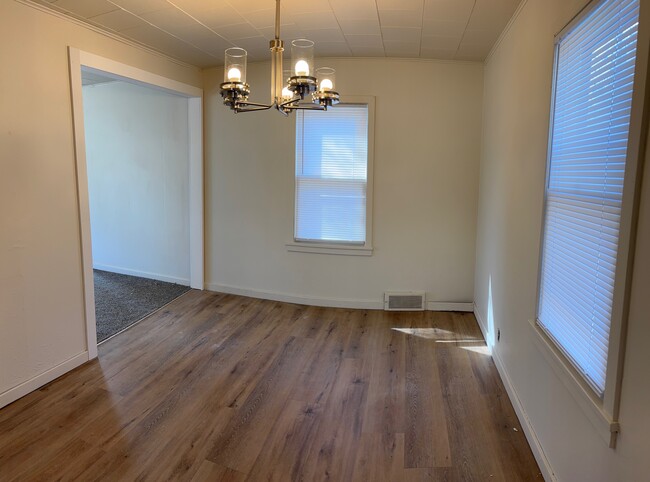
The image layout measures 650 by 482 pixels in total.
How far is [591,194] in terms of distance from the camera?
1.63m

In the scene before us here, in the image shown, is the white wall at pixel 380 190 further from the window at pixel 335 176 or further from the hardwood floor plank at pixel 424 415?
the hardwood floor plank at pixel 424 415

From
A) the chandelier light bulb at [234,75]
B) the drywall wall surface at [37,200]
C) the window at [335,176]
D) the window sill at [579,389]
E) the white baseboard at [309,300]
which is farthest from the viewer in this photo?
the white baseboard at [309,300]

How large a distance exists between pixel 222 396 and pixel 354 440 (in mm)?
920

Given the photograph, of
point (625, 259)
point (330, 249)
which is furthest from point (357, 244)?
point (625, 259)

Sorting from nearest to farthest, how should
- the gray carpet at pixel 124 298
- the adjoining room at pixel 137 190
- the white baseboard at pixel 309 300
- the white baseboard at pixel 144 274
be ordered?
the gray carpet at pixel 124 298, the white baseboard at pixel 309 300, the adjoining room at pixel 137 190, the white baseboard at pixel 144 274

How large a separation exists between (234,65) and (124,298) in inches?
129

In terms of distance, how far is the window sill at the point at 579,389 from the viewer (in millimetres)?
1359

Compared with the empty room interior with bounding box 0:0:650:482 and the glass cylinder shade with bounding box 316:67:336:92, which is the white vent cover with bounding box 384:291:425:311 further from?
the glass cylinder shade with bounding box 316:67:336:92

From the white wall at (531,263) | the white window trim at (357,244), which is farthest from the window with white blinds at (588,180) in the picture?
the white window trim at (357,244)

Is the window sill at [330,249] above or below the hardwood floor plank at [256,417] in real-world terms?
above

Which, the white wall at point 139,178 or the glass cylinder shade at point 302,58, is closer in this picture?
the glass cylinder shade at point 302,58

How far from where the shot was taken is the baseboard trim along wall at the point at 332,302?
435cm

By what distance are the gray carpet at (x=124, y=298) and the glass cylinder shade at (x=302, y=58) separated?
9.17 feet

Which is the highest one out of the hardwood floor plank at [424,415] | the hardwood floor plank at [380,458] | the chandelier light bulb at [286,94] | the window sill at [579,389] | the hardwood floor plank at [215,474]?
the chandelier light bulb at [286,94]
